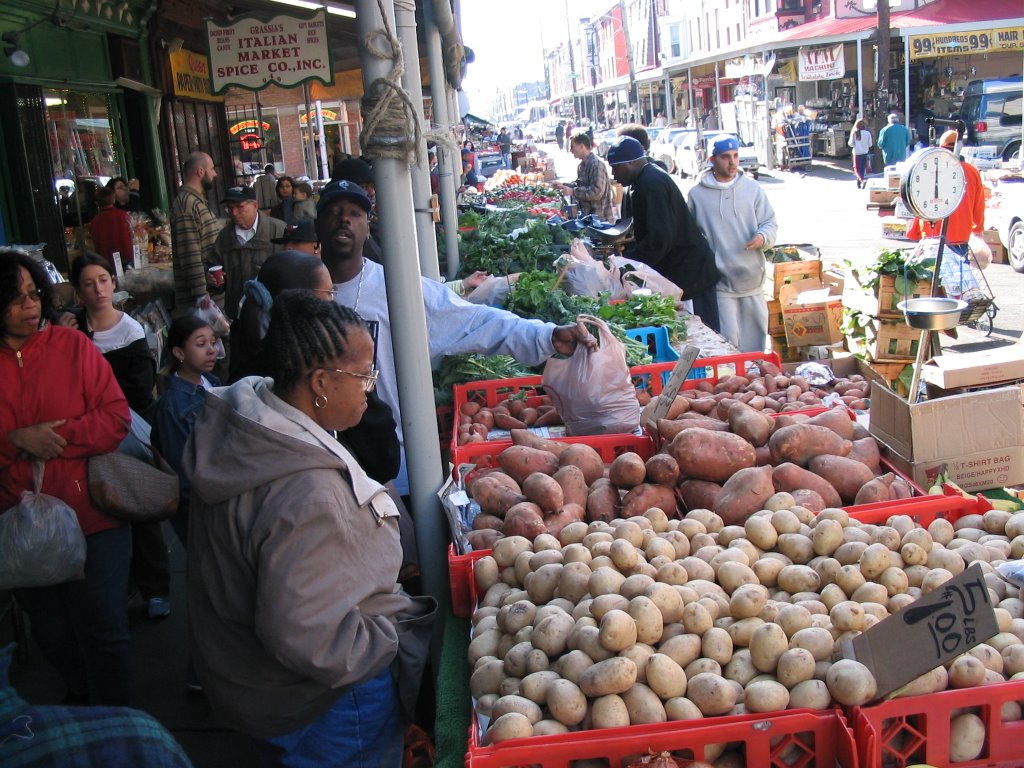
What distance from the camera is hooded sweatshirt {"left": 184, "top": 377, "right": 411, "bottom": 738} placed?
2.03 m

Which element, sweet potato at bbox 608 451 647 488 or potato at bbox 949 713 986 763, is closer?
potato at bbox 949 713 986 763

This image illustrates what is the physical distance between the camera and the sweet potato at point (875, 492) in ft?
10.4

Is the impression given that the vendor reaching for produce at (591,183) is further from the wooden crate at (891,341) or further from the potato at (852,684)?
the potato at (852,684)

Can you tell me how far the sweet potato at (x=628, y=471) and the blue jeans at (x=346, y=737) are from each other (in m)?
1.23

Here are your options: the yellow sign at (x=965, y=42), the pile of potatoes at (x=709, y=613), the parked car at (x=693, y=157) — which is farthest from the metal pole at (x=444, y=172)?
the yellow sign at (x=965, y=42)

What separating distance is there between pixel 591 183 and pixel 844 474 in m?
10.8

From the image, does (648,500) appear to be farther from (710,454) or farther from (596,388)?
(596,388)

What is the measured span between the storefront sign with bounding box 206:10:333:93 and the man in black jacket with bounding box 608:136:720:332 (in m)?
3.55

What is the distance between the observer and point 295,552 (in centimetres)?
201

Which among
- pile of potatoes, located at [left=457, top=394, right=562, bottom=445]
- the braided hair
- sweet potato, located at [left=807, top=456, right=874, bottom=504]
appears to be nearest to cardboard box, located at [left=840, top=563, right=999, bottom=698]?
sweet potato, located at [left=807, top=456, right=874, bottom=504]

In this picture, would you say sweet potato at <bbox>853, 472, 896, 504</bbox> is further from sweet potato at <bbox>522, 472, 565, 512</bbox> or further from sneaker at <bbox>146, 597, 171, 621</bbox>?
sneaker at <bbox>146, 597, 171, 621</bbox>

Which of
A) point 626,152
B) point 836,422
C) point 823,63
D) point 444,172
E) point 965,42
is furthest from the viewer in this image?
point 823,63

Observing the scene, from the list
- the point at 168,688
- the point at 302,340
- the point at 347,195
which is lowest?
the point at 168,688

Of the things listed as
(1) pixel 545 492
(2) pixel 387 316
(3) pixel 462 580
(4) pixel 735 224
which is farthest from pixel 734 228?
(3) pixel 462 580
